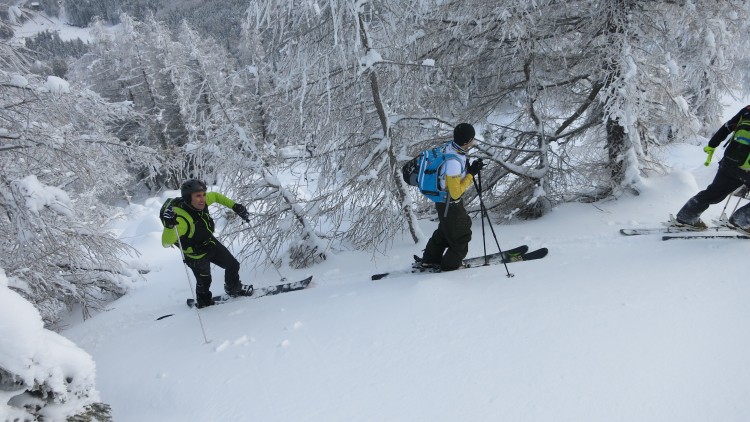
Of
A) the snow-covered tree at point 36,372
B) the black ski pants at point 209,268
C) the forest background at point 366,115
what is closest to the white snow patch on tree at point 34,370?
the snow-covered tree at point 36,372

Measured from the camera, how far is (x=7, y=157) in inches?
246

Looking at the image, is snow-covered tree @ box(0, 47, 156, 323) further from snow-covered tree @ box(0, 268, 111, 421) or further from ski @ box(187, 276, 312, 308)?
snow-covered tree @ box(0, 268, 111, 421)

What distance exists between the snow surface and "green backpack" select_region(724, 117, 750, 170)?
3.47 feet

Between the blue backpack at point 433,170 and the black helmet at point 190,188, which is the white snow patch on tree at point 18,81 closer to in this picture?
the black helmet at point 190,188

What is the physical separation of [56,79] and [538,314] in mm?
7307

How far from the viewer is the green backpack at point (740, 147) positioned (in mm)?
5203

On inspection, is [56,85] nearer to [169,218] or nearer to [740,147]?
[169,218]

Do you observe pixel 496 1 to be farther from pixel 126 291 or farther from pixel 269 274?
pixel 126 291

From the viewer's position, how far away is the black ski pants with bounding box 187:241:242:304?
6.22 meters

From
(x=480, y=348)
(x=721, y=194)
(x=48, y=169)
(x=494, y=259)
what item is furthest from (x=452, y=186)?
(x=48, y=169)

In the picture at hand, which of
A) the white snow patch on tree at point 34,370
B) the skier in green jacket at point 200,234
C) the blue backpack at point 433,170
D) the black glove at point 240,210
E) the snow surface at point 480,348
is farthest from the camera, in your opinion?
the black glove at point 240,210

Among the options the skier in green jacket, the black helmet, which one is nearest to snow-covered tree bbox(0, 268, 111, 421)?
the skier in green jacket

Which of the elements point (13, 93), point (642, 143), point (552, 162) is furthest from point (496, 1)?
point (13, 93)

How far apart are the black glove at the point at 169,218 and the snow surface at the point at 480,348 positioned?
1446 mm
